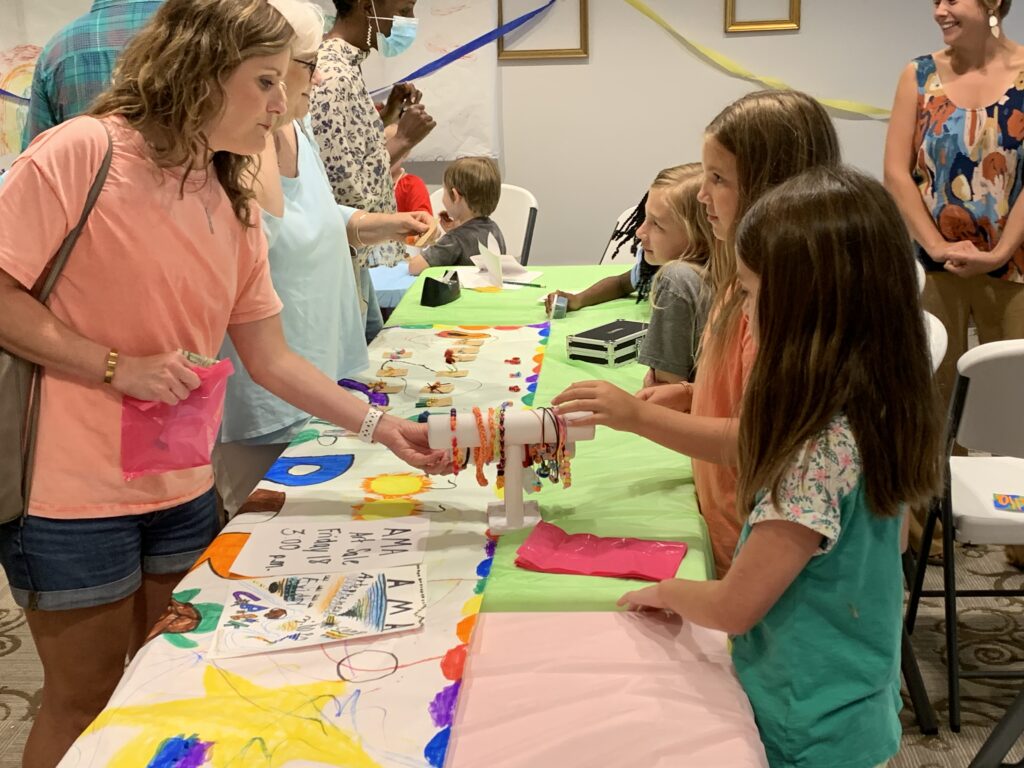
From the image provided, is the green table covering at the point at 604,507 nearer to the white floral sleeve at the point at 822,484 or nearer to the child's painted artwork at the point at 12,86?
the white floral sleeve at the point at 822,484

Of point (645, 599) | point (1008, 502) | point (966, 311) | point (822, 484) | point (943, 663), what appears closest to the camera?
point (822, 484)

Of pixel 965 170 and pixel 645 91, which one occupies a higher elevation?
pixel 645 91

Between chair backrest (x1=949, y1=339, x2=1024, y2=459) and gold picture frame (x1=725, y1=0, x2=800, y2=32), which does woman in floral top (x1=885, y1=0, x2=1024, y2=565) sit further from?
gold picture frame (x1=725, y1=0, x2=800, y2=32)

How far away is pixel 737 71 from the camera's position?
16.3ft

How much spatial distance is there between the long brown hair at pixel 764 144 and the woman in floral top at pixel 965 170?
1376 mm

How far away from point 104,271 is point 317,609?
1.74 ft

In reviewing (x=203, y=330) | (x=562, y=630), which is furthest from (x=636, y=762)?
(x=203, y=330)

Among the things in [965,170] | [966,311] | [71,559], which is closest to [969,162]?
[965,170]

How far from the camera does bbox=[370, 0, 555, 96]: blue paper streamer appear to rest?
16.4 ft

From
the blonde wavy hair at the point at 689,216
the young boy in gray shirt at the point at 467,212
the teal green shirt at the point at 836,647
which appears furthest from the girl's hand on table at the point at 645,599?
the young boy in gray shirt at the point at 467,212

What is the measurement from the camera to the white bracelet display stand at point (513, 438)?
1.49m

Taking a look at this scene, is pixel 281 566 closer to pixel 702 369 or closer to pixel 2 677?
pixel 702 369

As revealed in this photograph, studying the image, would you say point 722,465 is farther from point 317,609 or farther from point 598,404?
point 317,609

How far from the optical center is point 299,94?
1833mm
